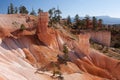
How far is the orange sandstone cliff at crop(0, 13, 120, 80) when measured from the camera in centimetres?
3781

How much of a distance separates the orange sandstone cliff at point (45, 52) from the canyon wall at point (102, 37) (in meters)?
15.9

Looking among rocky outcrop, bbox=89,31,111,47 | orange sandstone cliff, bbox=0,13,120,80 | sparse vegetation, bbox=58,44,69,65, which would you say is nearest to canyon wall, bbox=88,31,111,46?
rocky outcrop, bbox=89,31,111,47

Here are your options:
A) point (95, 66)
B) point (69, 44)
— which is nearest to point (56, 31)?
point (69, 44)

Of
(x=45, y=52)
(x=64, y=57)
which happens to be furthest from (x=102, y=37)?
(x=45, y=52)

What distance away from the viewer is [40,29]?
45.8 metres

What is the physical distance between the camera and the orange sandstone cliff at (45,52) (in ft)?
124

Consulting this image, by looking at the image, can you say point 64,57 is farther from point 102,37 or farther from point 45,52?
point 102,37

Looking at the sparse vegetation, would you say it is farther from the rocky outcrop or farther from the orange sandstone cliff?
the rocky outcrop

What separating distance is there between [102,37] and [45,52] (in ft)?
84.8

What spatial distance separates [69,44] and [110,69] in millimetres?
9335

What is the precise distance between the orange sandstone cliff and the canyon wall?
52.1ft

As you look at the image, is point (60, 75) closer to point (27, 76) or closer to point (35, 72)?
point (35, 72)

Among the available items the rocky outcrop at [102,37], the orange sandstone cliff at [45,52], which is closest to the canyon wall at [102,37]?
the rocky outcrop at [102,37]

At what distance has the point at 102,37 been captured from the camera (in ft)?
213
